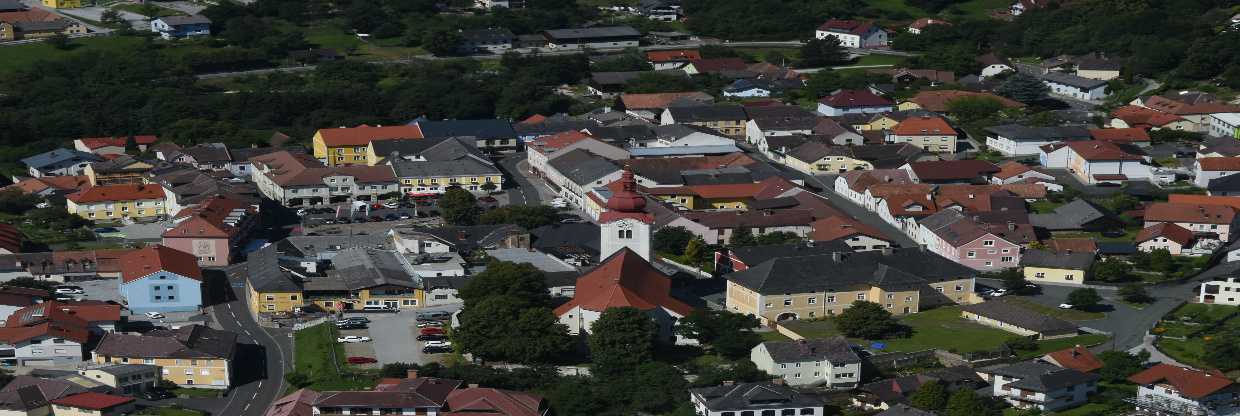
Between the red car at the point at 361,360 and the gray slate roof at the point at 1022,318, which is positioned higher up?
the gray slate roof at the point at 1022,318

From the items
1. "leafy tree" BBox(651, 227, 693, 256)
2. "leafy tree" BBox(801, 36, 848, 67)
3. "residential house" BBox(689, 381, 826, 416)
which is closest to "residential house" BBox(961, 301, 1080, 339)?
"residential house" BBox(689, 381, 826, 416)

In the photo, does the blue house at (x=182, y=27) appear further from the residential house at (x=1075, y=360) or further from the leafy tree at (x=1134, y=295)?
the residential house at (x=1075, y=360)

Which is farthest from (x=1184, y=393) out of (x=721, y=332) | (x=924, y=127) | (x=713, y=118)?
(x=713, y=118)

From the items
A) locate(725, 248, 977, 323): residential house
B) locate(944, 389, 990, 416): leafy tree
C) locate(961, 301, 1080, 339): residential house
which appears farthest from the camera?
locate(725, 248, 977, 323): residential house

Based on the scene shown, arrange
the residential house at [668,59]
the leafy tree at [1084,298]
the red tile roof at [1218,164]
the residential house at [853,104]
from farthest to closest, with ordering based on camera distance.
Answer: the residential house at [668,59]
the residential house at [853,104]
the red tile roof at [1218,164]
the leafy tree at [1084,298]

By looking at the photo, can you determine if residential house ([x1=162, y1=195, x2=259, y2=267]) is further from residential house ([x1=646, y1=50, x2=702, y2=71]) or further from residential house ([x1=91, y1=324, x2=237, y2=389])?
residential house ([x1=646, y1=50, x2=702, y2=71])

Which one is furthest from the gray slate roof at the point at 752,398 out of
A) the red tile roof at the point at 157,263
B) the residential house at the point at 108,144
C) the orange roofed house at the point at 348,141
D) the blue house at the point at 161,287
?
the residential house at the point at 108,144

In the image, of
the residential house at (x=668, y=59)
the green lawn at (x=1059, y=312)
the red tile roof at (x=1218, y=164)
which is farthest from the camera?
the residential house at (x=668, y=59)
